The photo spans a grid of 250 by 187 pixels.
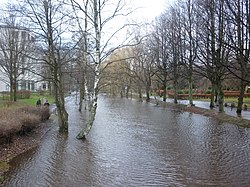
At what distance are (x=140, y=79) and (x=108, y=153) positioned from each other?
44.5 meters

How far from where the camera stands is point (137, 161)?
11219mm

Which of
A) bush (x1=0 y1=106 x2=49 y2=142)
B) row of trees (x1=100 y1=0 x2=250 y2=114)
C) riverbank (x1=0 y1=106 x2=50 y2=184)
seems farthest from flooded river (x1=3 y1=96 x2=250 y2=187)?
row of trees (x1=100 y1=0 x2=250 y2=114)

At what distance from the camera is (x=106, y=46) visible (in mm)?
16094

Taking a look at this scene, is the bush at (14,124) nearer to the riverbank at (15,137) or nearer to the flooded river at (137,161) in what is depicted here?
the riverbank at (15,137)

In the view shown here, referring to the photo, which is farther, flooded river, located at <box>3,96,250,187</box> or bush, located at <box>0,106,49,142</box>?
bush, located at <box>0,106,49,142</box>

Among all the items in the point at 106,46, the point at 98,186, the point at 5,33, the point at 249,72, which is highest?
the point at 5,33

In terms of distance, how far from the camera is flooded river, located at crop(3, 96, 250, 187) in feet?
29.3

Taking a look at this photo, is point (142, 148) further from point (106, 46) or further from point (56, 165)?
point (106, 46)

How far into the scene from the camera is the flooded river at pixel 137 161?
29.3ft

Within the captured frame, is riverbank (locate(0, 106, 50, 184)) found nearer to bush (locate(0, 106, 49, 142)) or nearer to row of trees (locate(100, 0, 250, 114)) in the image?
bush (locate(0, 106, 49, 142))

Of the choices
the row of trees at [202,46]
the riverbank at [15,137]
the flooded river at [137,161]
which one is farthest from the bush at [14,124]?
the row of trees at [202,46]

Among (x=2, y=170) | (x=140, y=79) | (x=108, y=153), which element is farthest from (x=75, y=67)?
(x=140, y=79)

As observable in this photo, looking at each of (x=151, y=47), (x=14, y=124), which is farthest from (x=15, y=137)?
(x=151, y=47)

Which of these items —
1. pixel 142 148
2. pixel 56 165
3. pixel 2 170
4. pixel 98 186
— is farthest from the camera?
pixel 142 148
